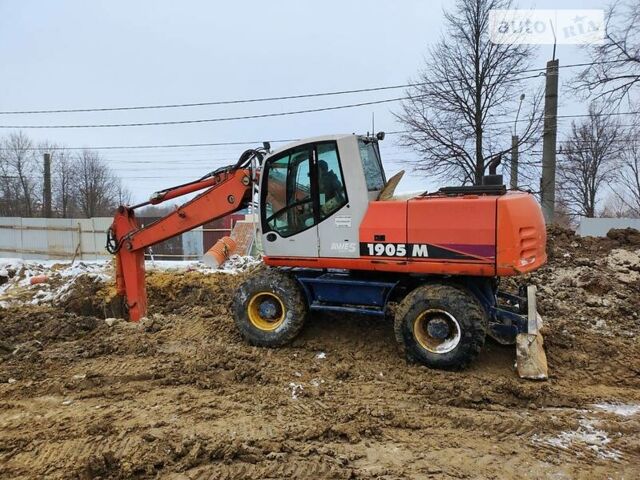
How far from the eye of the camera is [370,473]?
379 cm

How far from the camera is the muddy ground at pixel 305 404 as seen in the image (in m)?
3.96

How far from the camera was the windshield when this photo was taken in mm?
6324

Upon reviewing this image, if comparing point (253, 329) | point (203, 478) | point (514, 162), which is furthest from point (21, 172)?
point (203, 478)

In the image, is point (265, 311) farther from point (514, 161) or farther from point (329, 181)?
point (514, 161)

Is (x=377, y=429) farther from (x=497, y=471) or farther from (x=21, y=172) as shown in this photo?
(x=21, y=172)

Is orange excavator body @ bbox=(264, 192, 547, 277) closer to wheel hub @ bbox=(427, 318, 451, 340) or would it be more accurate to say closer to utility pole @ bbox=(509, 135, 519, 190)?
wheel hub @ bbox=(427, 318, 451, 340)

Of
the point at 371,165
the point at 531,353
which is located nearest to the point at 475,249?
the point at 531,353

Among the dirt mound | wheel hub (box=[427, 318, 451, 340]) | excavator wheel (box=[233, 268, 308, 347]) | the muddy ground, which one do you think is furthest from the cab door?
the dirt mound

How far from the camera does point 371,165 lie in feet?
21.5

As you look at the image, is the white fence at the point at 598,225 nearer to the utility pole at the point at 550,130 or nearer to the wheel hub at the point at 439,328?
the utility pole at the point at 550,130

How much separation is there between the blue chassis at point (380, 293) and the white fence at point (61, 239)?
1468 cm

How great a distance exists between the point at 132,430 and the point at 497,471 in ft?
10.2

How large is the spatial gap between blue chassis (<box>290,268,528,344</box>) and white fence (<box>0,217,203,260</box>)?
14.7 meters

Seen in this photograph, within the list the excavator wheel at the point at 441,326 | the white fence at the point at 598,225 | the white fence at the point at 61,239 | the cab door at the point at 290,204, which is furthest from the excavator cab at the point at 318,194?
the white fence at the point at 598,225
